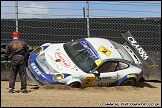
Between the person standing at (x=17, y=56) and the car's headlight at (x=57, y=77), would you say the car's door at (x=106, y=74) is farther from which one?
the person standing at (x=17, y=56)

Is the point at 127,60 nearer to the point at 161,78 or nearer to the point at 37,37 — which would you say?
the point at 161,78

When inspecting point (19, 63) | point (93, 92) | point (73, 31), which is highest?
point (73, 31)

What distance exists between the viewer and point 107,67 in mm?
10859

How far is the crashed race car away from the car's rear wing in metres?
0.41

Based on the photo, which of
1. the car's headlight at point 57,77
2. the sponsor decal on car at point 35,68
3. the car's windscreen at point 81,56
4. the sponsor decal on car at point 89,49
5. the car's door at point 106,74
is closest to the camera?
the car's headlight at point 57,77

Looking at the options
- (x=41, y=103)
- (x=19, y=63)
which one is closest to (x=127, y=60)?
(x=19, y=63)

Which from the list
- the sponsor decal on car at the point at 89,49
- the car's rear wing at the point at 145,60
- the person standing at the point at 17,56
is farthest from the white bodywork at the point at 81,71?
the person standing at the point at 17,56

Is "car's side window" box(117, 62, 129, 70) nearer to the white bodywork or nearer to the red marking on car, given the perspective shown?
the white bodywork

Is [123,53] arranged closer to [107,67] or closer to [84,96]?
[107,67]

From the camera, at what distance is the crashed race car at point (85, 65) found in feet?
33.8

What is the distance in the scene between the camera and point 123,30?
13.5 m

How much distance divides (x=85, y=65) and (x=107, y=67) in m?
0.65

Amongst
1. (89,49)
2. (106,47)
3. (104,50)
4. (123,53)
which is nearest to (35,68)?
(89,49)

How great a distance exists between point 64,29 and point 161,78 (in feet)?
12.2
